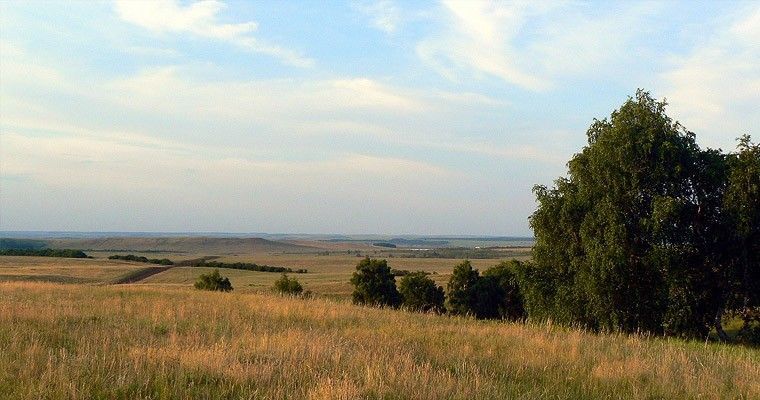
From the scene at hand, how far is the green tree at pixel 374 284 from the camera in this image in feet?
173

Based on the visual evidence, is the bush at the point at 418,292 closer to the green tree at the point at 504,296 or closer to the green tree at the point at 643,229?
the green tree at the point at 504,296

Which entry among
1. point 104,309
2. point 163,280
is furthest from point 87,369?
point 163,280

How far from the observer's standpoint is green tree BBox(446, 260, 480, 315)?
5450 cm

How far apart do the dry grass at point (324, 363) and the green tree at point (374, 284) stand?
38.3 m

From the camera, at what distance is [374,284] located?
53.2 metres

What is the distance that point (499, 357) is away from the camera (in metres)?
10.4

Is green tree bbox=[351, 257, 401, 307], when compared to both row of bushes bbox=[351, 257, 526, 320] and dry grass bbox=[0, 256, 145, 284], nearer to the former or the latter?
row of bushes bbox=[351, 257, 526, 320]

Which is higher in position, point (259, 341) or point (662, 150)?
point (662, 150)

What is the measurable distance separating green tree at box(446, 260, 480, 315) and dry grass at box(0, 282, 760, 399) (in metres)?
40.1

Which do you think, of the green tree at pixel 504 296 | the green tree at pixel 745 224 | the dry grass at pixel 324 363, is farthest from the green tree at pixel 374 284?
the dry grass at pixel 324 363

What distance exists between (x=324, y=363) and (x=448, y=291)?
4874 centimetres

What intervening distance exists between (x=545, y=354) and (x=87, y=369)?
7347mm

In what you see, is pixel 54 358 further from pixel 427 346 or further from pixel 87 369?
pixel 427 346

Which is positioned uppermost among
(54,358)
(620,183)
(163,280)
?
(620,183)
